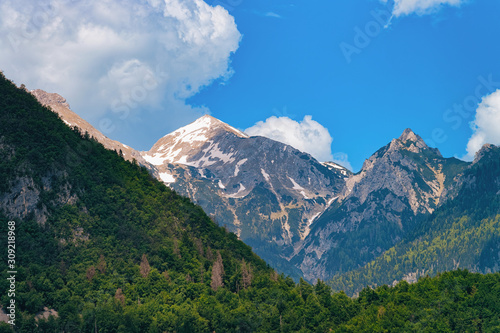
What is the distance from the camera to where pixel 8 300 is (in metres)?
199

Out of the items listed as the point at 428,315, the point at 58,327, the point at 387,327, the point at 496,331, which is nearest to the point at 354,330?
the point at 387,327

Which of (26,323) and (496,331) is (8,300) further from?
(496,331)

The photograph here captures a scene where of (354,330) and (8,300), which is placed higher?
(354,330)

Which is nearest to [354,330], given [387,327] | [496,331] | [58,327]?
[387,327]

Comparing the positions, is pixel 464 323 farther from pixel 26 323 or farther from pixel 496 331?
pixel 26 323

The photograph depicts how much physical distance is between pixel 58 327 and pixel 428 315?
12767 centimetres

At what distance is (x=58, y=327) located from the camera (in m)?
200

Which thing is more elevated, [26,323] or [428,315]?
[428,315]

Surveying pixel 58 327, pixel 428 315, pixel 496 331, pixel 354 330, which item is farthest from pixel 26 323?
pixel 496 331

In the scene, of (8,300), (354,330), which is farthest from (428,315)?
(8,300)

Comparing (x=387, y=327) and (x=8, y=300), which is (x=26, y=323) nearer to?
(x=8, y=300)

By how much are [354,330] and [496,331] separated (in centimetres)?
4602

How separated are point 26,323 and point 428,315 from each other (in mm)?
135716

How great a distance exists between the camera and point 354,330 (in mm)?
199375
